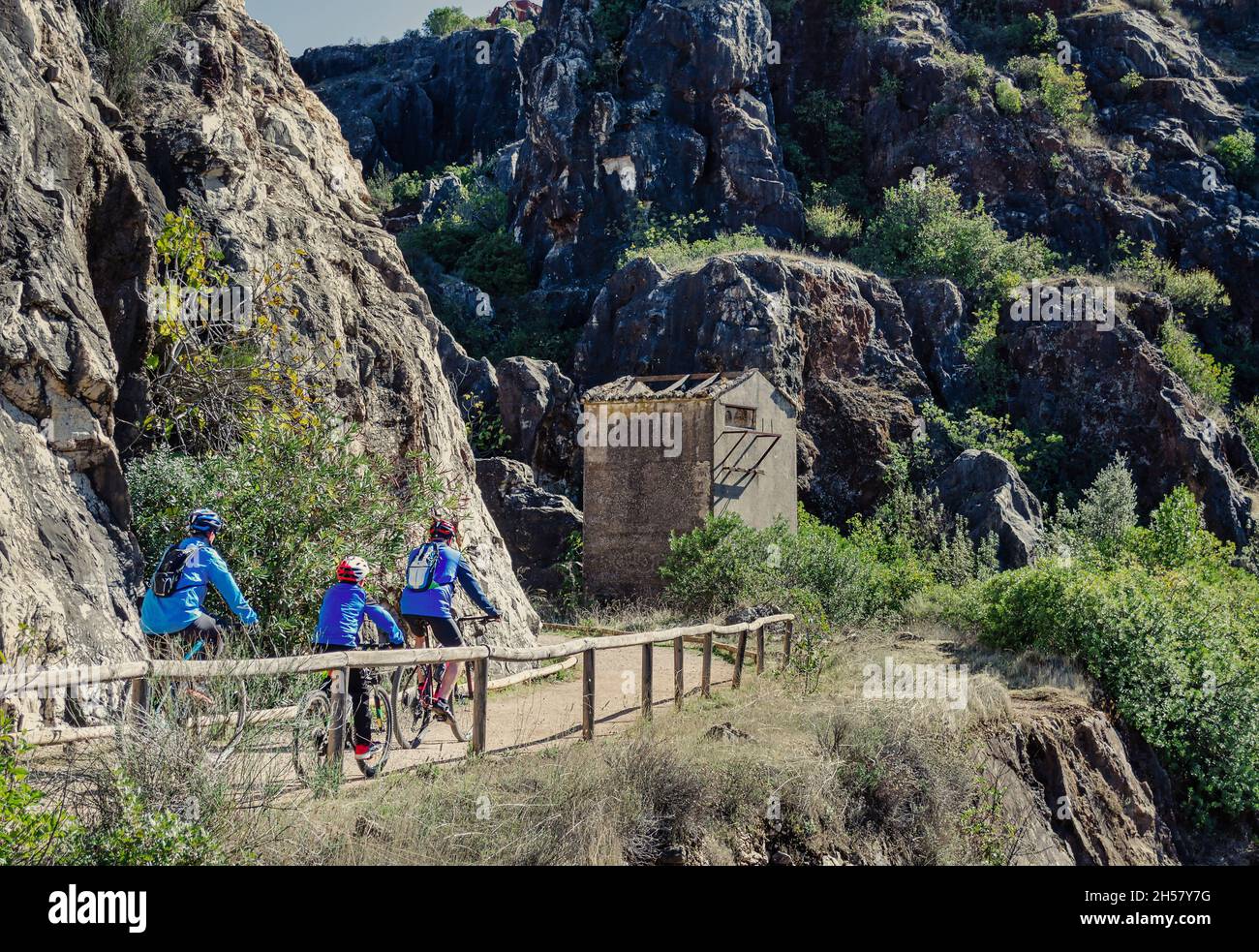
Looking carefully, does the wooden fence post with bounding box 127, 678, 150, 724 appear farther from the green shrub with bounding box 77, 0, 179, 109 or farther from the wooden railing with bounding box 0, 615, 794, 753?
the green shrub with bounding box 77, 0, 179, 109

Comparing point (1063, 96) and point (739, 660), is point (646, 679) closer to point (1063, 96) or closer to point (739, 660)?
point (739, 660)

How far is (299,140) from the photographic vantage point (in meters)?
17.8

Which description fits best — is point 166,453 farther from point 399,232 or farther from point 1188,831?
point 399,232

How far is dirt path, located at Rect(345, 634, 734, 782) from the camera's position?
9.31 metres

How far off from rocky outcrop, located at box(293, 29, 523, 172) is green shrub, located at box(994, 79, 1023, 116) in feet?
88.7

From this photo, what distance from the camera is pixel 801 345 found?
3491 centimetres

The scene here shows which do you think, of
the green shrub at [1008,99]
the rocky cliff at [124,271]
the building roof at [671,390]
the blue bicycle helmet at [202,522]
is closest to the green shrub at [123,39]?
the rocky cliff at [124,271]

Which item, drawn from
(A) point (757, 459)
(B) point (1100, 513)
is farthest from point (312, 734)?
(B) point (1100, 513)

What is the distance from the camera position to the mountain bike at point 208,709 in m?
7.00

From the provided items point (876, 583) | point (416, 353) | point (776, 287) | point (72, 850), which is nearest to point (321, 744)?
point (72, 850)

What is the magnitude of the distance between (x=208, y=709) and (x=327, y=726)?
0.87m

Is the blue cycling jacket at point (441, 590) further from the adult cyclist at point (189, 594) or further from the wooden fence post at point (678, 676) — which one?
the wooden fence post at point (678, 676)

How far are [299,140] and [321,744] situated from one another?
41.7 ft

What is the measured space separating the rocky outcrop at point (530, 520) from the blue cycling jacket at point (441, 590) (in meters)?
16.4
